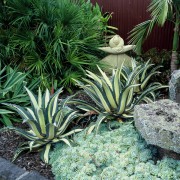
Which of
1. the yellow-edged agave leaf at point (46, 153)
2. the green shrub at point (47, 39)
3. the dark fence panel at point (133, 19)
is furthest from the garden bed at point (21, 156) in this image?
the dark fence panel at point (133, 19)

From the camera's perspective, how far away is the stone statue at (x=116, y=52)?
475 centimetres

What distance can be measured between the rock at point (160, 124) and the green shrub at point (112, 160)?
0.55 ft

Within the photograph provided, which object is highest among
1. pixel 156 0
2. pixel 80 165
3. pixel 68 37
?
pixel 156 0

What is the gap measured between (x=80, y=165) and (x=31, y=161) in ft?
1.99

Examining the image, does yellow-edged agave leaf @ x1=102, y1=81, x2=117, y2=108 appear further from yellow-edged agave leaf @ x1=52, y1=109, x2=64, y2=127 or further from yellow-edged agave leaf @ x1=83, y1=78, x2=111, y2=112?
yellow-edged agave leaf @ x1=52, y1=109, x2=64, y2=127

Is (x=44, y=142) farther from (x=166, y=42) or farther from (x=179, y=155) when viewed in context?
(x=166, y=42)

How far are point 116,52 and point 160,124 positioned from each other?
246cm

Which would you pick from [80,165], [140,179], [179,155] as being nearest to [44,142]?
[80,165]

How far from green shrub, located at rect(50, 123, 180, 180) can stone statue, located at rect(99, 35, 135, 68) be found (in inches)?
76.4

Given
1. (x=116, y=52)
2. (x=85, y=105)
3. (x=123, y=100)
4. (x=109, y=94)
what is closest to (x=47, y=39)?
(x=116, y=52)

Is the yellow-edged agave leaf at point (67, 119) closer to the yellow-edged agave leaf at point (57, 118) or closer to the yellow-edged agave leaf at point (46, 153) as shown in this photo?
the yellow-edged agave leaf at point (57, 118)

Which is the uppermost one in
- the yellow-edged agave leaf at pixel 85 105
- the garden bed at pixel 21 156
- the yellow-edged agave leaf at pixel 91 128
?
the yellow-edged agave leaf at pixel 85 105

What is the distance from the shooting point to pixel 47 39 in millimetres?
4660

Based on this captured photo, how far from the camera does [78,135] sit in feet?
10.2
